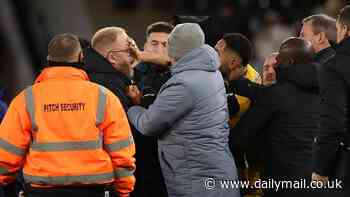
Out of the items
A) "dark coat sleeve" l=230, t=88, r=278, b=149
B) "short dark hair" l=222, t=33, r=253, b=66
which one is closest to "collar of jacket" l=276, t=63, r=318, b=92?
"dark coat sleeve" l=230, t=88, r=278, b=149

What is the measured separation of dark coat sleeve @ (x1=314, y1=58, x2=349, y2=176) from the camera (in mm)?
4652

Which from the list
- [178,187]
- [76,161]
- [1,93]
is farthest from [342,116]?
[1,93]

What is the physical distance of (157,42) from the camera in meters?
5.81

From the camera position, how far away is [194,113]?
4.95 metres

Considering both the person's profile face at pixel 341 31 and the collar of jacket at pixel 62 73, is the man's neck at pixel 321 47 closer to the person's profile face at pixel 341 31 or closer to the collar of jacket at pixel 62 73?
the person's profile face at pixel 341 31

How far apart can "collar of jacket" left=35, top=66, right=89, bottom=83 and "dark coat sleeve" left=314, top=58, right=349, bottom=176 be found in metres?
1.33

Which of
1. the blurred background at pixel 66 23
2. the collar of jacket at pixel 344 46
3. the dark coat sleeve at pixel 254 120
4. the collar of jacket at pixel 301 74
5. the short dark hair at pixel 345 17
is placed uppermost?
the short dark hair at pixel 345 17

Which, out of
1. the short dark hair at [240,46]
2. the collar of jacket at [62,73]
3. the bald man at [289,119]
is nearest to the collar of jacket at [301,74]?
the bald man at [289,119]

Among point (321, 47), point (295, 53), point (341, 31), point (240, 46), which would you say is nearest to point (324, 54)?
point (321, 47)

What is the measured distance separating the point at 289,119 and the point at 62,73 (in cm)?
146

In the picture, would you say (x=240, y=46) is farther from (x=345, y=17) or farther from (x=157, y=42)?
(x=345, y=17)

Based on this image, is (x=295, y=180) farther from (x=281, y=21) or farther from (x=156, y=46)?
(x=281, y=21)

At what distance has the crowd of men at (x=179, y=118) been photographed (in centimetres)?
454

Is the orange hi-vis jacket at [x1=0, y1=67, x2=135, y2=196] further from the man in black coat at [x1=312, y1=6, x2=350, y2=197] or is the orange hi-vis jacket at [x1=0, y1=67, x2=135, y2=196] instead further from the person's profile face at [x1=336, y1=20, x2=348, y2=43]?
the person's profile face at [x1=336, y1=20, x2=348, y2=43]
